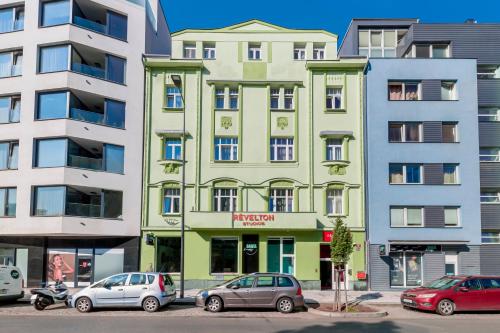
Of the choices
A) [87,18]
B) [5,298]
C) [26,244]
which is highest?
[87,18]

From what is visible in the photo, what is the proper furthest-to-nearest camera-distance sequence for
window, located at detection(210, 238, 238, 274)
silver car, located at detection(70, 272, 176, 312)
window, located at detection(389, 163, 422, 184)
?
window, located at detection(389, 163, 422, 184), window, located at detection(210, 238, 238, 274), silver car, located at detection(70, 272, 176, 312)

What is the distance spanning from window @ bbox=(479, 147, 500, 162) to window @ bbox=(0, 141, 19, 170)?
1045 inches

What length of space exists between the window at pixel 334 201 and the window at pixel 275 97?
596 cm

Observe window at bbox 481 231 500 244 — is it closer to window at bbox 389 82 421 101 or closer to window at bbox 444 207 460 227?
window at bbox 444 207 460 227

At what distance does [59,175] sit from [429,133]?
67.7 feet

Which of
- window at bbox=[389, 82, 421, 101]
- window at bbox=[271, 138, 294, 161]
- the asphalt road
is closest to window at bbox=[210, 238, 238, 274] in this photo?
window at bbox=[271, 138, 294, 161]

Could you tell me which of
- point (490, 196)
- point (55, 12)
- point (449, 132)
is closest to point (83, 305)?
point (55, 12)

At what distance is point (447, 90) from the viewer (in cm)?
2728

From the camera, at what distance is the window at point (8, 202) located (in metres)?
24.9

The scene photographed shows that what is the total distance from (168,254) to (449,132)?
58.0 feet

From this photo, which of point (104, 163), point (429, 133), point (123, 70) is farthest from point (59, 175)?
point (429, 133)

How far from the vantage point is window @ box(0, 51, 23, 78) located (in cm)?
2625

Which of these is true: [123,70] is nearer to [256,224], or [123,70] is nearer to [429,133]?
[256,224]

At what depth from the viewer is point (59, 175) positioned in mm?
24297
